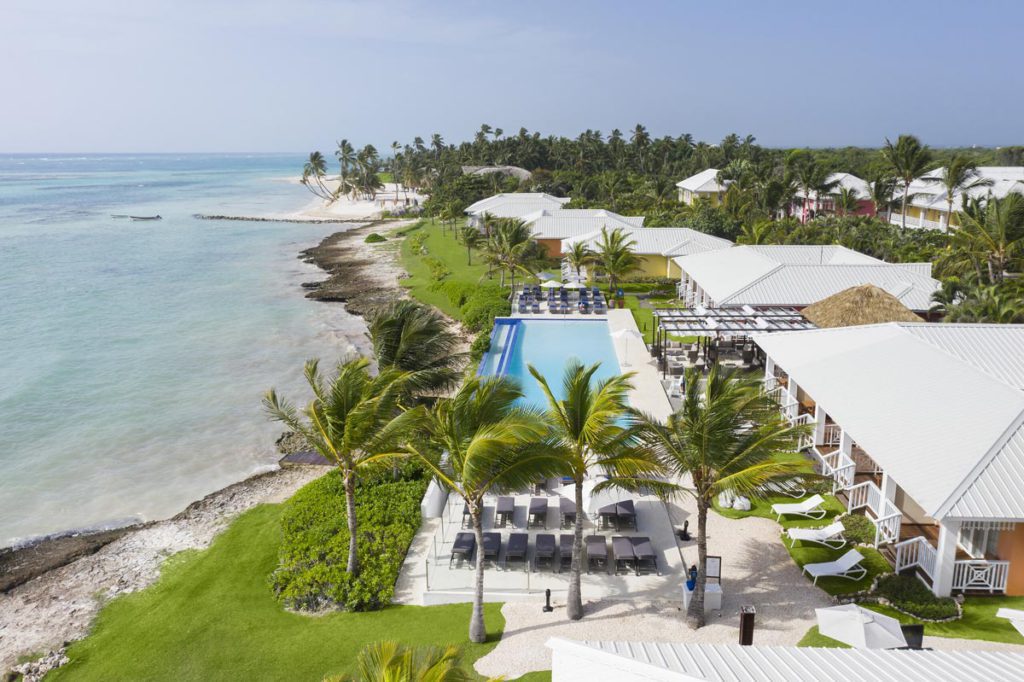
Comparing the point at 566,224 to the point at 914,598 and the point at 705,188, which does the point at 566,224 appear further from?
the point at 914,598

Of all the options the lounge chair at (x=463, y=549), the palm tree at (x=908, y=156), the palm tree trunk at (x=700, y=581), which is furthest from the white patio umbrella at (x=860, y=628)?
the palm tree at (x=908, y=156)

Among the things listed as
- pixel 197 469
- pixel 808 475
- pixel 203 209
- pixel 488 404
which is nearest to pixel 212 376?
pixel 197 469

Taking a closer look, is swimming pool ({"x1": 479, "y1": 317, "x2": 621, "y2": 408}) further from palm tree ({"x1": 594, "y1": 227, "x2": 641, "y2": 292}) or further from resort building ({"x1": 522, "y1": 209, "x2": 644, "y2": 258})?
resort building ({"x1": 522, "y1": 209, "x2": 644, "y2": 258})

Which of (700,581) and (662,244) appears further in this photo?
(662,244)

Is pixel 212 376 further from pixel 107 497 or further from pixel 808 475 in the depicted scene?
pixel 808 475

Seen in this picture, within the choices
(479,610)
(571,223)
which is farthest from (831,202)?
(479,610)

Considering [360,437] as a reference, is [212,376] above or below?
below
